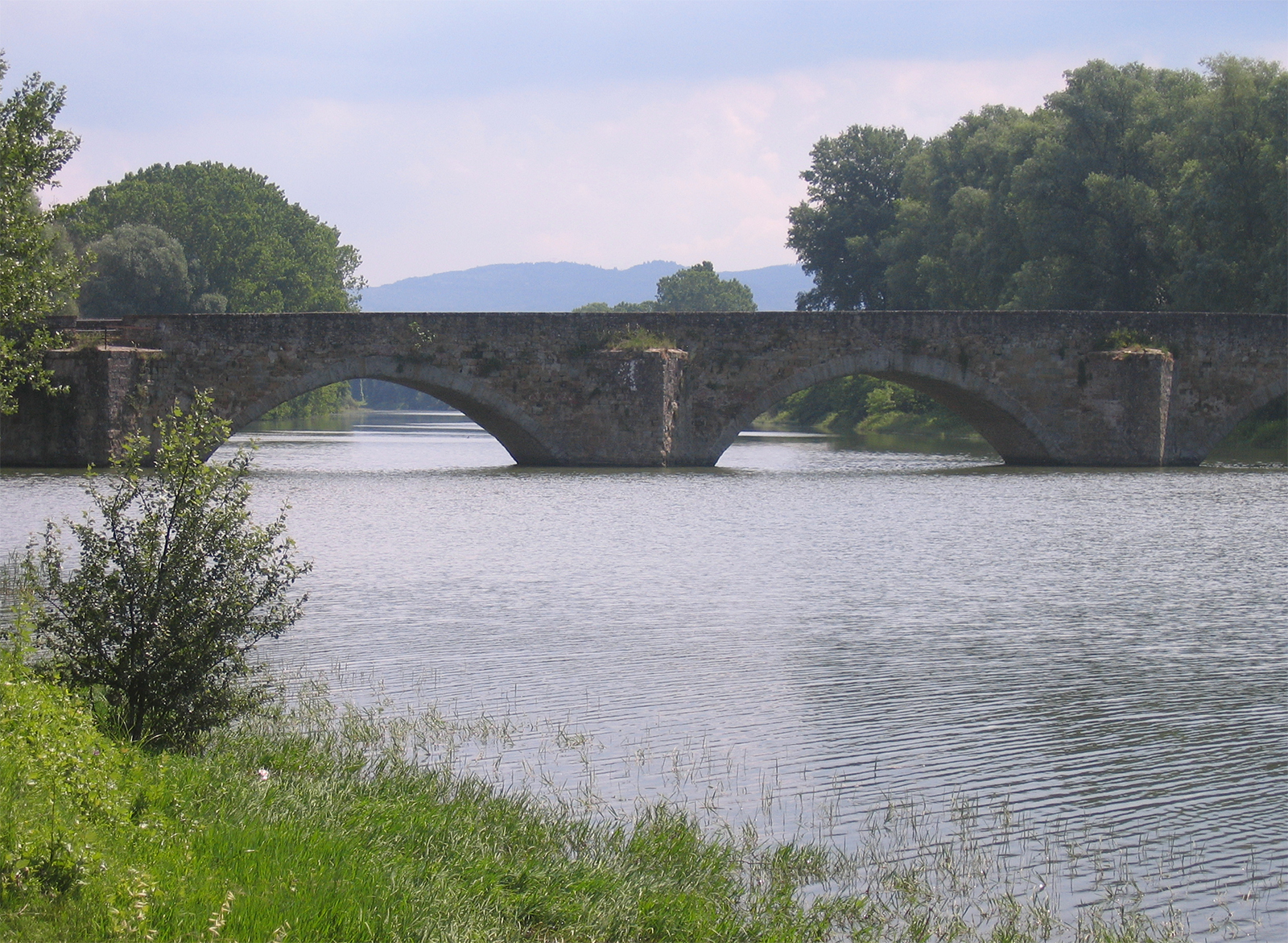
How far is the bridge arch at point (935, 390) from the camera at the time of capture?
29172 mm

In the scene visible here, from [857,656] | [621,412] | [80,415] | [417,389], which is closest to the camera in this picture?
[857,656]

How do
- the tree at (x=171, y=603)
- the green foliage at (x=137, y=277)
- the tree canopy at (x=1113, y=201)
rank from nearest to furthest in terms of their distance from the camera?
the tree at (x=171, y=603)
the tree canopy at (x=1113, y=201)
the green foliage at (x=137, y=277)

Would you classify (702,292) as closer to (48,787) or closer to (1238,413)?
(1238,413)

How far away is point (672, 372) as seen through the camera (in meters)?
28.5

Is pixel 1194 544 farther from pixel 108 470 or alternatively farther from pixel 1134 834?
pixel 108 470

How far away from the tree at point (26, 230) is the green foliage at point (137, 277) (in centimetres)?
3969

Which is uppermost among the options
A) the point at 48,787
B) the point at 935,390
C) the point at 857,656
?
the point at 935,390

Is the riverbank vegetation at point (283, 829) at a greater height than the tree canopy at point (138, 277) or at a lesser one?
lesser

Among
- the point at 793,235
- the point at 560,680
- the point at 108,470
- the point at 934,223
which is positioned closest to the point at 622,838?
the point at 560,680

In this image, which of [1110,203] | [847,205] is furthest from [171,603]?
[847,205]

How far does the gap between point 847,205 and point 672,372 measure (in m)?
35.2

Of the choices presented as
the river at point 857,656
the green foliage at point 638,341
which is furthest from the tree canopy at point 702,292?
the river at point 857,656

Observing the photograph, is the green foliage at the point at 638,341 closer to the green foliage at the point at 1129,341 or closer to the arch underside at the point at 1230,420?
the green foliage at the point at 1129,341

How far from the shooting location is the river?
641cm
